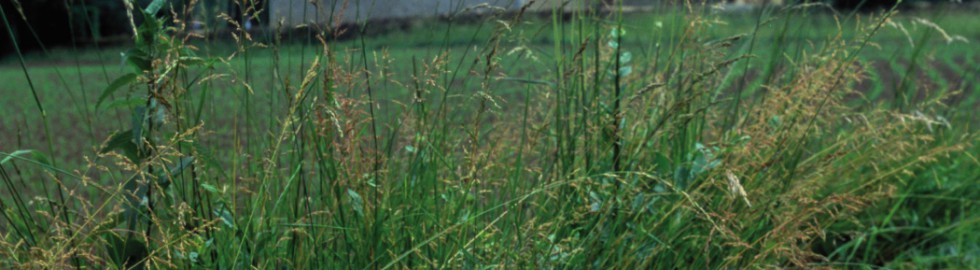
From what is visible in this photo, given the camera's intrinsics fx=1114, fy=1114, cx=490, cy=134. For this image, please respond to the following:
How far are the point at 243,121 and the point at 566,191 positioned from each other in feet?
11.2

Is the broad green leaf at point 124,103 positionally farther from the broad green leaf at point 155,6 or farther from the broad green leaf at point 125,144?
the broad green leaf at point 155,6

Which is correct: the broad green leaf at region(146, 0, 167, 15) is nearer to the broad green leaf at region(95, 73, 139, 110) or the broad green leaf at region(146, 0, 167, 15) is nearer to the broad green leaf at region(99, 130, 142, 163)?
the broad green leaf at region(95, 73, 139, 110)

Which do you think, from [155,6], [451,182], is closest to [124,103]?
[155,6]

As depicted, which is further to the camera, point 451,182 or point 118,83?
point 451,182

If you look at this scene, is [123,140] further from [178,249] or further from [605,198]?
[605,198]

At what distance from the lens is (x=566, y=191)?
2162 millimetres

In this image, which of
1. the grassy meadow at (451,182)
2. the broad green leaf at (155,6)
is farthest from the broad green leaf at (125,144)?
the broad green leaf at (155,6)

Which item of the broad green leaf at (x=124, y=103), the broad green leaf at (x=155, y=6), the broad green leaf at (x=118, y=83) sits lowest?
the broad green leaf at (x=124, y=103)

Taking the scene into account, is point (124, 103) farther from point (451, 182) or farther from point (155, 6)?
point (451, 182)

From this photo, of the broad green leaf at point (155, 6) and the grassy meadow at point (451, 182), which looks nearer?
the broad green leaf at point (155, 6)

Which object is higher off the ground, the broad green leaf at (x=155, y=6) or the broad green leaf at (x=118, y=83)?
the broad green leaf at (x=155, y=6)

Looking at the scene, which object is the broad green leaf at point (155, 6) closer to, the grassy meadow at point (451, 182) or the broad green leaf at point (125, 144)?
the grassy meadow at point (451, 182)

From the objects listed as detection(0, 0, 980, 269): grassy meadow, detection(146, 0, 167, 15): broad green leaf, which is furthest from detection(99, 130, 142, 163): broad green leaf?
detection(146, 0, 167, 15): broad green leaf

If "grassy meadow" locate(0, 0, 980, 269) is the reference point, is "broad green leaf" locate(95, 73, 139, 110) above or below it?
above
